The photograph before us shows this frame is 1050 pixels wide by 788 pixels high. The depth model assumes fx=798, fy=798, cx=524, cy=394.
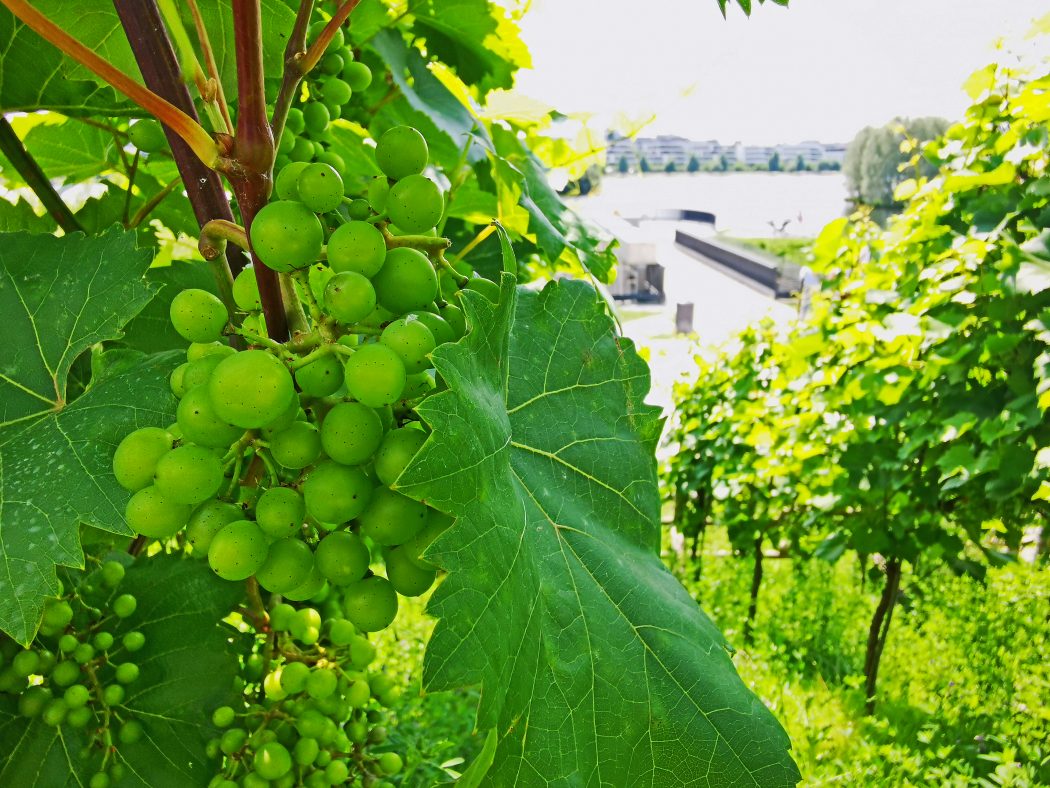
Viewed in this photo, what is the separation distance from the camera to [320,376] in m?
0.58

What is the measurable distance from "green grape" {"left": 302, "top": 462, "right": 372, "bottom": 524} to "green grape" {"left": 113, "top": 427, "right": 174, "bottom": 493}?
0.13m

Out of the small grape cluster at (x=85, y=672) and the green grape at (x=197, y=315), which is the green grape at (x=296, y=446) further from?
the small grape cluster at (x=85, y=672)

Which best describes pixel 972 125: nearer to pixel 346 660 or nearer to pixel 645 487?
pixel 645 487

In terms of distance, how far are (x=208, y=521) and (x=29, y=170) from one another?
59 cm

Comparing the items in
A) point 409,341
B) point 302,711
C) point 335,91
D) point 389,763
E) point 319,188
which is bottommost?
point 389,763

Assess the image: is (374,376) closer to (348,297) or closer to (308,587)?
(348,297)

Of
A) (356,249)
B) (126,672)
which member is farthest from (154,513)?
(126,672)

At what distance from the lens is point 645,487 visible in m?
0.85

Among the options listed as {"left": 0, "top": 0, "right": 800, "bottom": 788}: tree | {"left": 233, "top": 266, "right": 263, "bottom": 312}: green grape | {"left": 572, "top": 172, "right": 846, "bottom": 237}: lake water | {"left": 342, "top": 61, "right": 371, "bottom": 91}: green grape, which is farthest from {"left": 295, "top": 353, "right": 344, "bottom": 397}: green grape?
{"left": 572, "top": 172, "right": 846, "bottom": 237}: lake water

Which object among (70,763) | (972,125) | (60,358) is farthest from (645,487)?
(972,125)

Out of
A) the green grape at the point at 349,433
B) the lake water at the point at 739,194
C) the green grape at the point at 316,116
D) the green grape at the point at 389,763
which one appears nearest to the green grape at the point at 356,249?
the green grape at the point at 349,433

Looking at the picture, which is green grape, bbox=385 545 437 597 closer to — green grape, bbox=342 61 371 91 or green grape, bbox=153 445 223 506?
green grape, bbox=153 445 223 506

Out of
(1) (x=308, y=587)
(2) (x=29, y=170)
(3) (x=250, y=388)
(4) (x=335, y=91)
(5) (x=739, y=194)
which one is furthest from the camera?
(5) (x=739, y=194)

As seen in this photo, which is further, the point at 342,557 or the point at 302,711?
the point at 302,711
